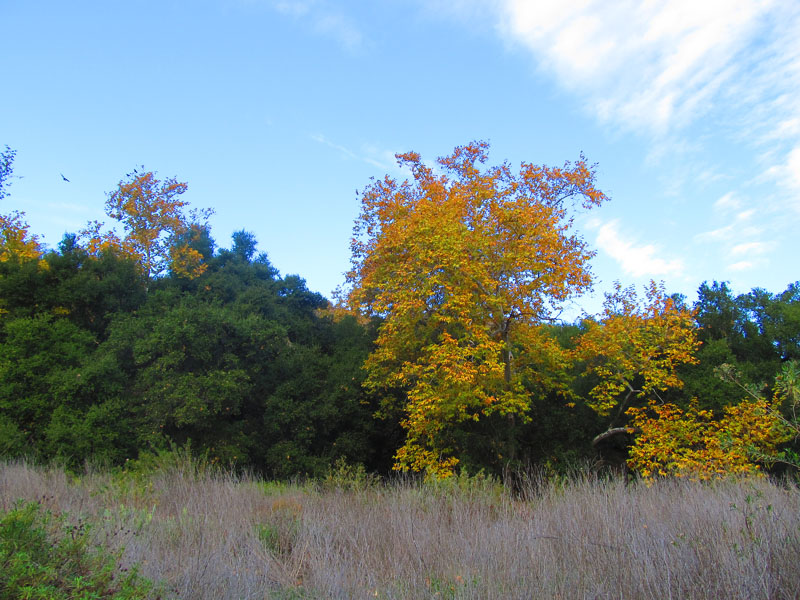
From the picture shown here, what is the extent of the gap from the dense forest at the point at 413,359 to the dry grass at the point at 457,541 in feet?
17.5

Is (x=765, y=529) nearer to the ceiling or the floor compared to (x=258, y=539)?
nearer to the ceiling

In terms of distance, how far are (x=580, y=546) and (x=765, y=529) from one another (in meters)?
1.39

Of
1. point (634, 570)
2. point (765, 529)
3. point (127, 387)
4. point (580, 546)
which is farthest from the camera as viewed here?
point (127, 387)

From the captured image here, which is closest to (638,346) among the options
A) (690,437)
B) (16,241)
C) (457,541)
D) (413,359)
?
(690,437)

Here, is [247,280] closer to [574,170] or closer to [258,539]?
[574,170]

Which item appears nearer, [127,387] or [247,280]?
[127,387]

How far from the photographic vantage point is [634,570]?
3.70 meters

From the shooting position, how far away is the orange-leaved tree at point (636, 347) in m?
13.9

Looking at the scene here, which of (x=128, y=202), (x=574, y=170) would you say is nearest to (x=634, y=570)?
(x=574, y=170)

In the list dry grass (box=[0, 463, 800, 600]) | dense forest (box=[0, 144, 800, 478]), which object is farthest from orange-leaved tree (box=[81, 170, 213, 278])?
dry grass (box=[0, 463, 800, 600])

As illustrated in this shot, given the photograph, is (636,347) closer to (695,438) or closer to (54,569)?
(695,438)

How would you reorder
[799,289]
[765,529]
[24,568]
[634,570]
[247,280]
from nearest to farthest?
[24,568]
[634,570]
[765,529]
[799,289]
[247,280]

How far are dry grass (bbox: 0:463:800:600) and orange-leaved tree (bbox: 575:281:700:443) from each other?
7.45m

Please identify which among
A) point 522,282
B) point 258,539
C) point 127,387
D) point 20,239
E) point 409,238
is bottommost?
point 258,539
